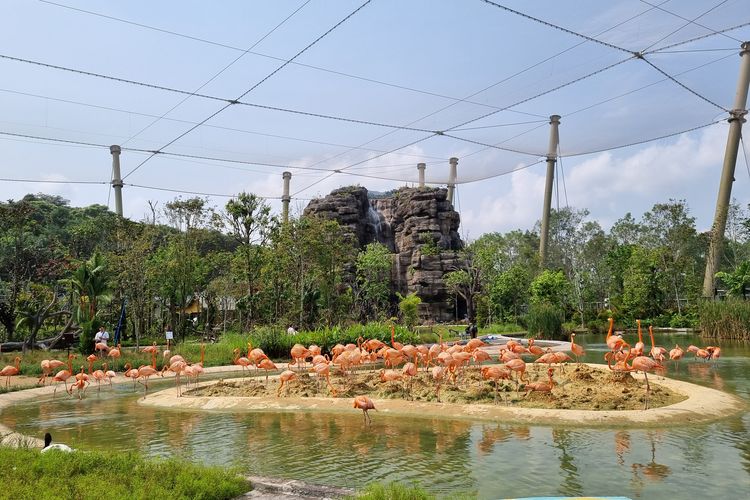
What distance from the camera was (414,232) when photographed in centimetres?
4897

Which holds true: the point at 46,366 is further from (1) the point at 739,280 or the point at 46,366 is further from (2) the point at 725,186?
(2) the point at 725,186

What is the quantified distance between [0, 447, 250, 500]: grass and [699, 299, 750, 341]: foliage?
25.3 m

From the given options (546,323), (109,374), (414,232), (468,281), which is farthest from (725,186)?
(109,374)

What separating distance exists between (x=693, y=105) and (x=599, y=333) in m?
14.6

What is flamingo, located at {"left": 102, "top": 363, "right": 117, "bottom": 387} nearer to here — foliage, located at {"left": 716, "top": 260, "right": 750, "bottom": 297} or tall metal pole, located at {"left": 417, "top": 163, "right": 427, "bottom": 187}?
tall metal pole, located at {"left": 417, "top": 163, "right": 427, "bottom": 187}

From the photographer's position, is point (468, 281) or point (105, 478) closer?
point (105, 478)

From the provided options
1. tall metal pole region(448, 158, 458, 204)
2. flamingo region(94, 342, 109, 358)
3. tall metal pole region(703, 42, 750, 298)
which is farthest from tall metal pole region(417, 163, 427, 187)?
flamingo region(94, 342, 109, 358)

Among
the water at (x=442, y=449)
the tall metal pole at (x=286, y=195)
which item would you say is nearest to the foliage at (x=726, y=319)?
the water at (x=442, y=449)

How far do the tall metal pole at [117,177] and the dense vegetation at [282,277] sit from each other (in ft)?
5.71

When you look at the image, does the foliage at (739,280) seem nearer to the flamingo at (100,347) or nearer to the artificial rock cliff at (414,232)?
the artificial rock cliff at (414,232)

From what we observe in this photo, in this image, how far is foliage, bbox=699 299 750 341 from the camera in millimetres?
25328

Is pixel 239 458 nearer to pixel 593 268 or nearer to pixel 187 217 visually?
pixel 187 217

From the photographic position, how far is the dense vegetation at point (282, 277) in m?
25.8

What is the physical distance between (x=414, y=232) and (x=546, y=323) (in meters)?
20.3
